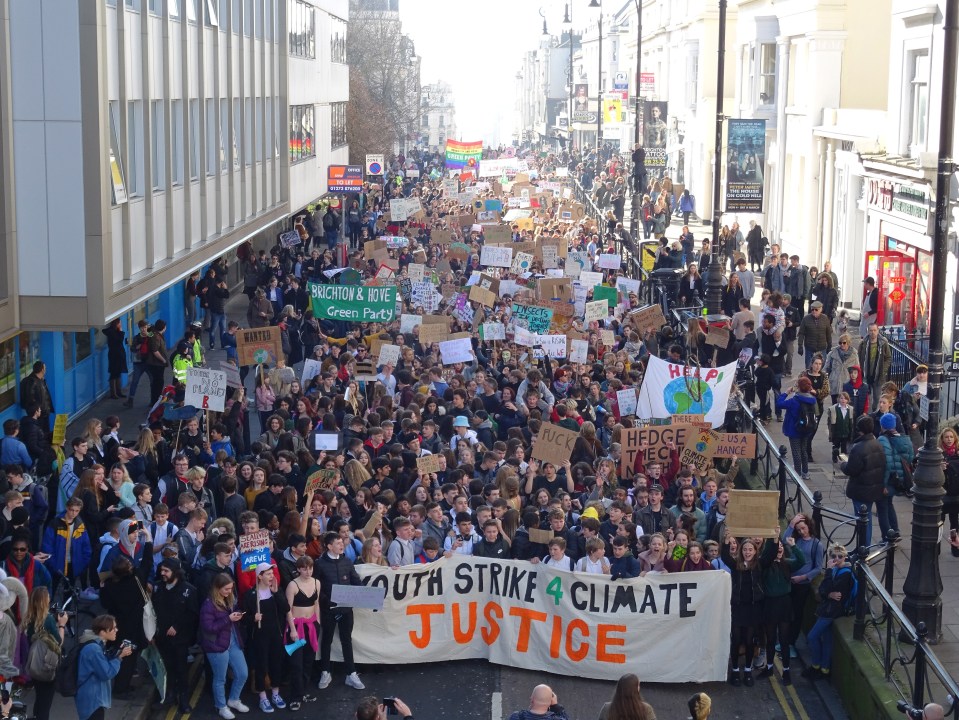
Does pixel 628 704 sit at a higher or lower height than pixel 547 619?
higher

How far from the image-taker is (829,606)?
12.8 m

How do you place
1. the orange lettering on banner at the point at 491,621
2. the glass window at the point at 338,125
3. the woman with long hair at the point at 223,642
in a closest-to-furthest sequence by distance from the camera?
the woman with long hair at the point at 223,642 < the orange lettering on banner at the point at 491,621 < the glass window at the point at 338,125

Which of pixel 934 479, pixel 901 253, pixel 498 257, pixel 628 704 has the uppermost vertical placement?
pixel 901 253

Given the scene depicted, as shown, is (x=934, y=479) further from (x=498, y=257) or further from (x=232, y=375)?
(x=498, y=257)

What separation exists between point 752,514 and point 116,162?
11297mm

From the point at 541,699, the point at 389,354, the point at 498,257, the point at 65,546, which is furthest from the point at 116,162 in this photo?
the point at 541,699

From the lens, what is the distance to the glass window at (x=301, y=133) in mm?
40906

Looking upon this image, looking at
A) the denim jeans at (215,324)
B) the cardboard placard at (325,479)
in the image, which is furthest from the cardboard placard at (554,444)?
the denim jeans at (215,324)

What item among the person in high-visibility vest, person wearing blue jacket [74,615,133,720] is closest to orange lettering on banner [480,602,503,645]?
person wearing blue jacket [74,615,133,720]

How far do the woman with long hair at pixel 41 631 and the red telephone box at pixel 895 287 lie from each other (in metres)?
20.9

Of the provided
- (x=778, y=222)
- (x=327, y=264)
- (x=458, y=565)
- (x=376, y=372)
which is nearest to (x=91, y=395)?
(x=376, y=372)

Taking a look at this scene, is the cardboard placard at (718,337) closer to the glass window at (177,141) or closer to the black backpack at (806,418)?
the black backpack at (806,418)

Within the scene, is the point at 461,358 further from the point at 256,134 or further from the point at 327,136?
the point at 327,136

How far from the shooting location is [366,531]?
44.3 ft
